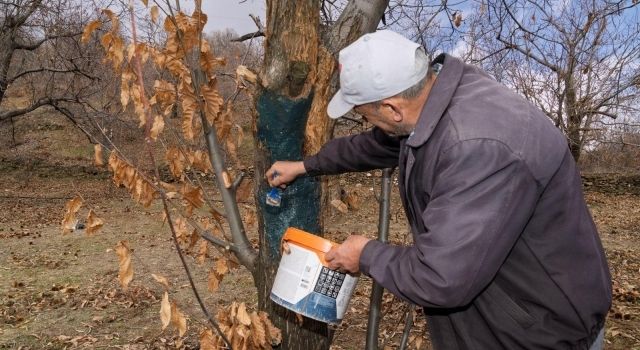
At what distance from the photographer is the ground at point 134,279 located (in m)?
5.29

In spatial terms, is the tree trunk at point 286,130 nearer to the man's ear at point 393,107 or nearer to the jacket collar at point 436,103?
the man's ear at point 393,107

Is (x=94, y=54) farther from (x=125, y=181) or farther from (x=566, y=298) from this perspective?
(x=566, y=298)

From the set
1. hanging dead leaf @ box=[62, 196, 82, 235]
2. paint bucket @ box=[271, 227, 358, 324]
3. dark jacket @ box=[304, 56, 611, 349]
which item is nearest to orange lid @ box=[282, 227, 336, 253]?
paint bucket @ box=[271, 227, 358, 324]

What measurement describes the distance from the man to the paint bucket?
14cm

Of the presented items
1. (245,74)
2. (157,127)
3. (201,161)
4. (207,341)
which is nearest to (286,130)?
(245,74)

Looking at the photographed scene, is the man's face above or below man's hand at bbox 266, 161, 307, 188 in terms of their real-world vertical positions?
above

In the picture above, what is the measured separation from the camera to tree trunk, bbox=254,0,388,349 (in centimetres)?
231

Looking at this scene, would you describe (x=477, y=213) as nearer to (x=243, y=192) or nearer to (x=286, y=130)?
(x=286, y=130)

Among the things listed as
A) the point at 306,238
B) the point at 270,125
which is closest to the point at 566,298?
the point at 306,238

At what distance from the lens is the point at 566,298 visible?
70.1 inches

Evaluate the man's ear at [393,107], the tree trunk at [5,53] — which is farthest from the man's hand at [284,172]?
the tree trunk at [5,53]

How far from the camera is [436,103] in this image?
1.72 m

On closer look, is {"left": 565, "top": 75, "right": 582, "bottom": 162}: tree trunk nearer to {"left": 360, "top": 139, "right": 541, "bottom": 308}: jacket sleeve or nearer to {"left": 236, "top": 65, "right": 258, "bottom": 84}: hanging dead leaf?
{"left": 236, "top": 65, "right": 258, "bottom": 84}: hanging dead leaf

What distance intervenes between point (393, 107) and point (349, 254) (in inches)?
21.5
